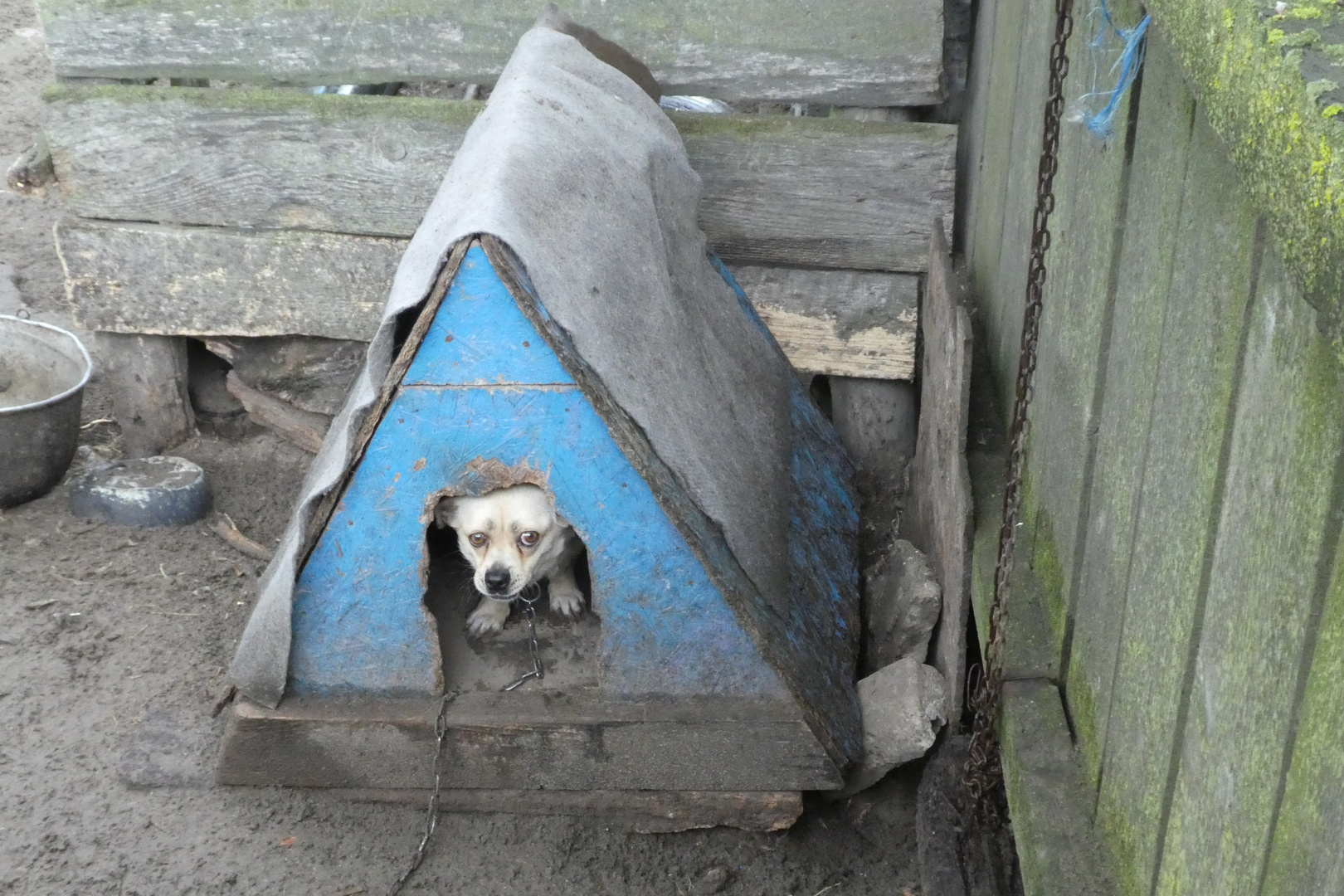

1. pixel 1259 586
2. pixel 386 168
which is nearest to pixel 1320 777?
pixel 1259 586

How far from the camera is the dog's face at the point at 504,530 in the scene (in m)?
3.10

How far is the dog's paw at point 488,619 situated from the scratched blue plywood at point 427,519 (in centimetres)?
33

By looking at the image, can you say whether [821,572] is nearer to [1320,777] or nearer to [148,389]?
[1320,777]

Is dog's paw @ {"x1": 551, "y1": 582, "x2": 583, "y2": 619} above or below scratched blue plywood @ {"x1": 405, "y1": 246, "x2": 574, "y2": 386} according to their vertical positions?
below

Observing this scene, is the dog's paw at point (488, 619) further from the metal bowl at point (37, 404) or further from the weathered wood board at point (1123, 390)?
the metal bowl at point (37, 404)

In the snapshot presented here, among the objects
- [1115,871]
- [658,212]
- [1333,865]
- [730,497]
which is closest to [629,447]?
[730,497]

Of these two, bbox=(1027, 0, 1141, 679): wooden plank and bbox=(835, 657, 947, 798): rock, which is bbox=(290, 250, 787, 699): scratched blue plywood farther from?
bbox=(1027, 0, 1141, 679): wooden plank

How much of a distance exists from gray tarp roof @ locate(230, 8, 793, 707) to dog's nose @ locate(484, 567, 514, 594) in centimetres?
48

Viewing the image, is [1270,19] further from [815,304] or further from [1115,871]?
[815,304]

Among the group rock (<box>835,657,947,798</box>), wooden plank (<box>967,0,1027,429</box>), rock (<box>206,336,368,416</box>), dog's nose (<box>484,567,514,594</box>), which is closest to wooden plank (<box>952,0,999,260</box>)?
wooden plank (<box>967,0,1027,429</box>)

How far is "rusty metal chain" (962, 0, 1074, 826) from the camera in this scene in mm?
2026

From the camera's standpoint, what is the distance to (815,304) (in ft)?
13.6

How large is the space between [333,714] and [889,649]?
1427 mm

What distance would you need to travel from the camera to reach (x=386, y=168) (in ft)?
13.5
